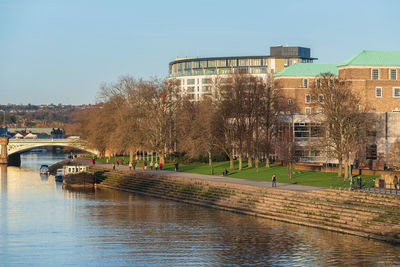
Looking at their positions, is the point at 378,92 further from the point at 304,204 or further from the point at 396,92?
the point at 304,204

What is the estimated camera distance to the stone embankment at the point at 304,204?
48438 mm

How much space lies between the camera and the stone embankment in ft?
159

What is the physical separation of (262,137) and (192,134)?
10.7 meters

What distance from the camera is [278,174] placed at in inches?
3127

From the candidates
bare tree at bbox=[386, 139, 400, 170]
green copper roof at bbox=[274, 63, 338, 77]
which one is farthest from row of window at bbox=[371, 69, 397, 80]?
bare tree at bbox=[386, 139, 400, 170]

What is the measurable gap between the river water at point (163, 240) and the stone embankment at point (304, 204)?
4.26 ft

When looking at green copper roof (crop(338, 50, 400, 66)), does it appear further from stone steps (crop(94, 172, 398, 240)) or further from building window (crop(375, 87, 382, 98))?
stone steps (crop(94, 172, 398, 240))

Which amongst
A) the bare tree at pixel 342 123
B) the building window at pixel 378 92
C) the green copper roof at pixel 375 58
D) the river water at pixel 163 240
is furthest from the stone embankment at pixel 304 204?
the building window at pixel 378 92

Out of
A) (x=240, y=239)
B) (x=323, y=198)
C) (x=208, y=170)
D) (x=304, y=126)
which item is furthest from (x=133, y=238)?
(x=304, y=126)

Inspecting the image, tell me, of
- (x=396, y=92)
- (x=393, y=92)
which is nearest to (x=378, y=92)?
(x=393, y=92)

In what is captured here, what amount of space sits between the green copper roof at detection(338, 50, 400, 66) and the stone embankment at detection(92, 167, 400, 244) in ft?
141

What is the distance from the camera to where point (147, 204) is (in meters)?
70.6

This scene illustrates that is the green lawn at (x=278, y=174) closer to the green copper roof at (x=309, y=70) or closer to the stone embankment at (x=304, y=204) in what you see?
the stone embankment at (x=304, y=204)

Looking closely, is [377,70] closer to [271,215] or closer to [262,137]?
[262,137]
